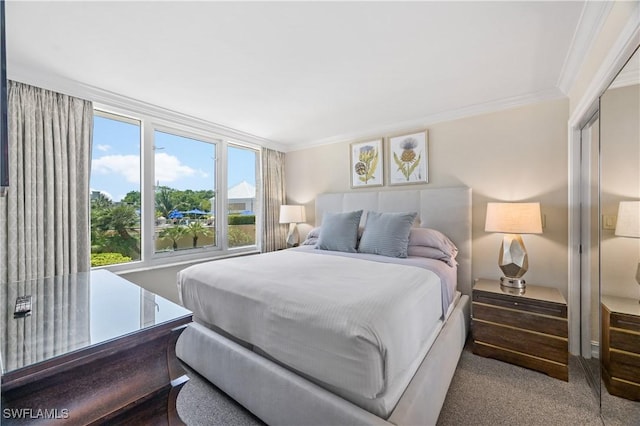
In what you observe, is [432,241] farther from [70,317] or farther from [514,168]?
[70,317]

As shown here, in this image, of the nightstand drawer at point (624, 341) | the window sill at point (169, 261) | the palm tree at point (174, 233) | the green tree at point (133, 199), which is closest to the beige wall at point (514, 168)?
the nightstand drawer at point (624, 341)

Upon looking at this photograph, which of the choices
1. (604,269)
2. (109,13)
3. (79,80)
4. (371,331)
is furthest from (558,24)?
(79,80)

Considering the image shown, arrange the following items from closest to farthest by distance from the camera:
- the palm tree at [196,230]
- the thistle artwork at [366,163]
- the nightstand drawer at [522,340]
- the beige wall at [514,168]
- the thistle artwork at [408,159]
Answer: the nightstand drawer at [522,340] < the beige wall at [514,168] < the thistle artwork at [408,159] < the palm tree at [196,230] < the thistle artwork at [366,163]

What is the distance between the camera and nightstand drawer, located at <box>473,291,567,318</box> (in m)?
1.98

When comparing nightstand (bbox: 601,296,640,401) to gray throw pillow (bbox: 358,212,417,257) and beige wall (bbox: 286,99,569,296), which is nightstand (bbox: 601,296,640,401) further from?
gray throw pillow (bbox: 358,212,417,257)

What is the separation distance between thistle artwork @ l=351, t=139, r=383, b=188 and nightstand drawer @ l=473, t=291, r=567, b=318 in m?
1.81

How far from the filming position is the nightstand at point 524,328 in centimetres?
195

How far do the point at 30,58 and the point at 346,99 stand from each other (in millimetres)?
2580

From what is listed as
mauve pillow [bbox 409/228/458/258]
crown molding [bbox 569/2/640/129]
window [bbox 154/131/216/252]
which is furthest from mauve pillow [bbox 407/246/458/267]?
window [bbox 154/131/216/252]

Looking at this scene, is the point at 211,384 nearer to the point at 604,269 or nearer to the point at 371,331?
the point at 371,331

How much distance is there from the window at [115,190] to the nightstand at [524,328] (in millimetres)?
3585

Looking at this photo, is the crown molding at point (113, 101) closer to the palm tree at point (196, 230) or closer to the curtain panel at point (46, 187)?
the curtain panel at point (46, 187)

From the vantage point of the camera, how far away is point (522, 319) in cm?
209

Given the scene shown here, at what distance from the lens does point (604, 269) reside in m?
1.62
